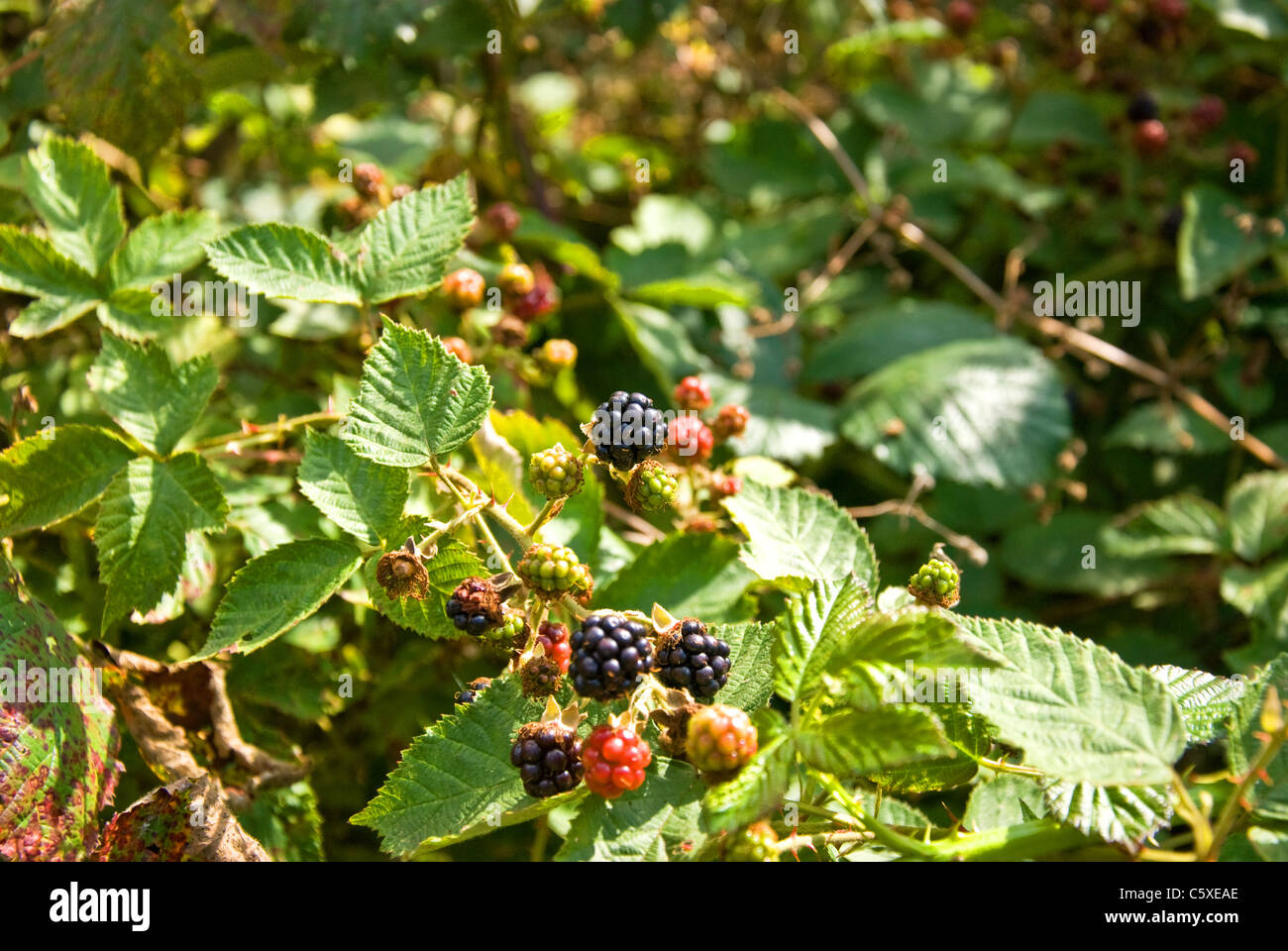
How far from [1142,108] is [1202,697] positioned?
174 centimetres

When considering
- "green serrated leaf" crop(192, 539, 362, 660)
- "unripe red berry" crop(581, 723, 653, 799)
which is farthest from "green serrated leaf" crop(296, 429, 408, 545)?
"unripe red berry" crop(581, 723, 653, 799)

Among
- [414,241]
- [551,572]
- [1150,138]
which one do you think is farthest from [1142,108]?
[551,572]

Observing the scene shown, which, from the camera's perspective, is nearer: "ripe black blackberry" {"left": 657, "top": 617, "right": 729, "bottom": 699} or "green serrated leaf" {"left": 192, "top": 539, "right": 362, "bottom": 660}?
"ripe black blackberry" {"left": 657, "top": 617, "right": 729, "bottom": 699}

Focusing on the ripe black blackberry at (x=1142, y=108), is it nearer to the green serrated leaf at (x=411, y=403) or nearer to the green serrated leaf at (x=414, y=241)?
the green serrated leaf at (x=414, y=241)

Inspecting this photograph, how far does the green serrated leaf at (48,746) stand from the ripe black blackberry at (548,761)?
1.95 ft

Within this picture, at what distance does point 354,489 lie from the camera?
1226mm

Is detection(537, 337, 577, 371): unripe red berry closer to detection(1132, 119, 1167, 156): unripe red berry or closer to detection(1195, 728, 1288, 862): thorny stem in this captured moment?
detection(1195, 728, 1288, 862): thorny stem

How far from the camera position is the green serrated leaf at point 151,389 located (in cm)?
138

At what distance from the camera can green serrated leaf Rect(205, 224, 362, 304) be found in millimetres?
1373

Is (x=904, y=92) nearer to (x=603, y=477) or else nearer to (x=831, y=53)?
(x=831, y=53)

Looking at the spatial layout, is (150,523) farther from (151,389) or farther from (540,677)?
(540,677)

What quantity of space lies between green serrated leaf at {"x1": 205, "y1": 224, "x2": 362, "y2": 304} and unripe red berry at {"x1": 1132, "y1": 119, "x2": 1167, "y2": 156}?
190 centimetres

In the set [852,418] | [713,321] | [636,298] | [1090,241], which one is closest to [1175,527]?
[852,418]
